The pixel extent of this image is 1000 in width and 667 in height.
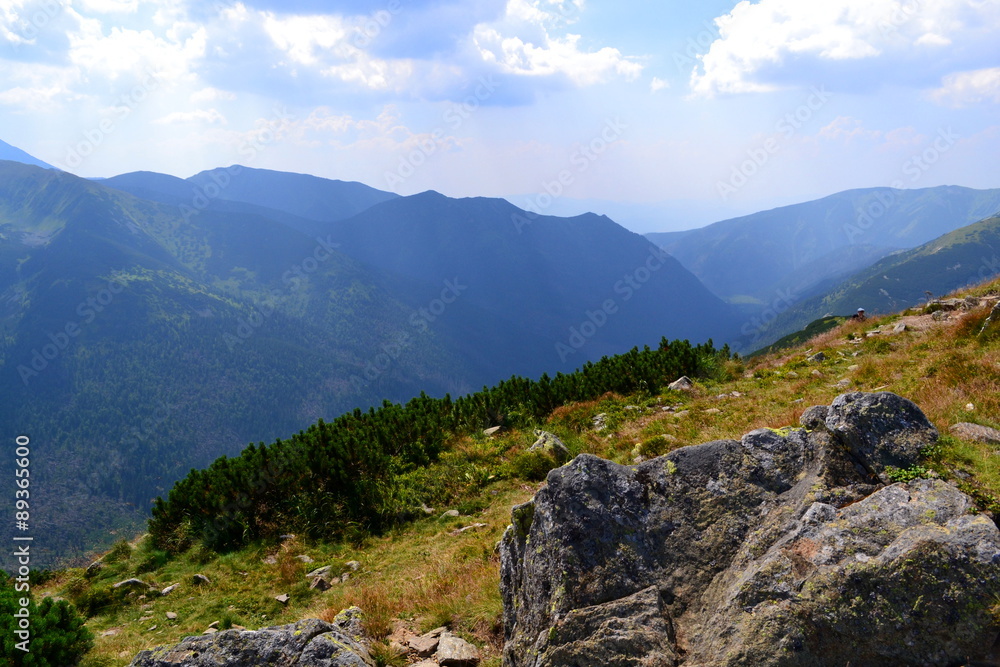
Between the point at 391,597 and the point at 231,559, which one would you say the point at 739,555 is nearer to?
the point at 391,597

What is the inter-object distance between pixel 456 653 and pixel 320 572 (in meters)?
5.59

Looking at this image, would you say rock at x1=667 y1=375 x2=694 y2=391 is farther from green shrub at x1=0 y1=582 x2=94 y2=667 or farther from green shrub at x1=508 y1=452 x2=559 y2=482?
green shrub at x1=0 y1=582 x2=94 y2=667

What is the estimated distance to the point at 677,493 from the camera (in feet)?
19.2

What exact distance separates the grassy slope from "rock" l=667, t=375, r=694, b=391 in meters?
0.64

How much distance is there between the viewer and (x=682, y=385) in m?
17.9

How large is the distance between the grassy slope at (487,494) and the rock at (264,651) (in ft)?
2.49

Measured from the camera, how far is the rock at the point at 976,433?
6289 millimetres

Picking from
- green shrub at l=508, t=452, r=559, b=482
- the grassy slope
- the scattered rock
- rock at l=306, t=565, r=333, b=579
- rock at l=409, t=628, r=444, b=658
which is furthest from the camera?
green shrub at l=508, t=452, r=559, b=482

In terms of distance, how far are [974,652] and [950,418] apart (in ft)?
17.1

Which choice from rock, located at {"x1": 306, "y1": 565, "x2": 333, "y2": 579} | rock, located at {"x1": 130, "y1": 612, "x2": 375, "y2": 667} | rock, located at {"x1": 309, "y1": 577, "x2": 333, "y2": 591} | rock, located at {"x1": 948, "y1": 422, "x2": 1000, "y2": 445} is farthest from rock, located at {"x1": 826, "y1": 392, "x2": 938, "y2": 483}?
rock, located at {"x1": 306, "y1": 565, "x2": 333, "y2": 579}

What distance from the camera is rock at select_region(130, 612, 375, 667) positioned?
5.95 metres

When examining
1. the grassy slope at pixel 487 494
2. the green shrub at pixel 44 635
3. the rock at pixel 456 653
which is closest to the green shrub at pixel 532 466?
the grassy slope at pixel 487 494

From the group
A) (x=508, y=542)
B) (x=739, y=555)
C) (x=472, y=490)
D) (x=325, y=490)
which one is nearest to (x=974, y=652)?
(x=739, y=555)

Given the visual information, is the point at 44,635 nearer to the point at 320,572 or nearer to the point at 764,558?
the point at 320,572
